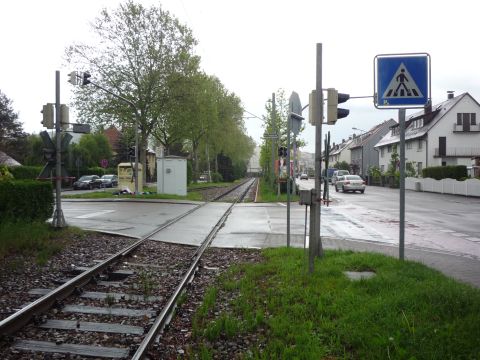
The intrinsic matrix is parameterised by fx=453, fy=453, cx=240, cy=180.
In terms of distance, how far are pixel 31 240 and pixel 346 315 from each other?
679 centimetres

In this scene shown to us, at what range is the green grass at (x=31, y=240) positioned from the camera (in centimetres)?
830

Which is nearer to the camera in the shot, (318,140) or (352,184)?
A: (318,140)

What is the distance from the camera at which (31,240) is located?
902 cm

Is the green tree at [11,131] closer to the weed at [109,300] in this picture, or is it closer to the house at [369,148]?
the weed at [109,300]

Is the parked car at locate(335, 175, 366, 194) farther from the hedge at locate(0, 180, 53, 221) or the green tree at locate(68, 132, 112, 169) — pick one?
the green tree at locate(68, 132, 112, 169)

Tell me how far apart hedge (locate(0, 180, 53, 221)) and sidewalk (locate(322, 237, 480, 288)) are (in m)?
7.11

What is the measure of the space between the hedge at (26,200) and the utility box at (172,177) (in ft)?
60.0

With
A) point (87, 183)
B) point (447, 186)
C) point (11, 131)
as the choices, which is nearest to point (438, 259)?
point (447, 186)

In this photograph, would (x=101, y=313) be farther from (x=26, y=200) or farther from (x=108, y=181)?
(x=108, y=181)

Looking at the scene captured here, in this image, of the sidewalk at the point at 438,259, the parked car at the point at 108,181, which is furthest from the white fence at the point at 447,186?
the parked car at the point at 108,181

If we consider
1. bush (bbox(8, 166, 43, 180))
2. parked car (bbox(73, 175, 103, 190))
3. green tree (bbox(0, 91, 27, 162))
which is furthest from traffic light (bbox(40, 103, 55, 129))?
green tree (bbox(0, 91, 27, 162))

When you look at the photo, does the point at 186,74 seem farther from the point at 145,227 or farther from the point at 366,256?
the point at 366,256

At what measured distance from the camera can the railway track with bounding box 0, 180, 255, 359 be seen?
4.15 metres

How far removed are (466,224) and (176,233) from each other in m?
9.92
